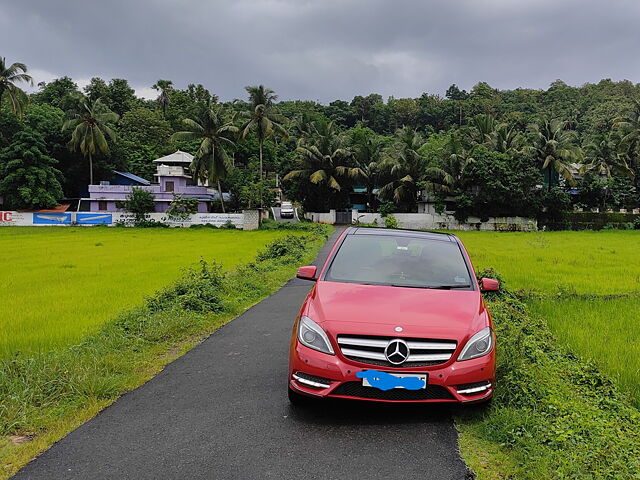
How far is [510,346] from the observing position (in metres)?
5.72

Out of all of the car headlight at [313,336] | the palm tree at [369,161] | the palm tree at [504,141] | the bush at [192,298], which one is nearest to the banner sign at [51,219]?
the palm tree at [369,161]

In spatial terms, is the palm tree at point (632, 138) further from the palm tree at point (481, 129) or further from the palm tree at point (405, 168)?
the palm tree at point (405, 168)

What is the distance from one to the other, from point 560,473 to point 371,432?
138cm

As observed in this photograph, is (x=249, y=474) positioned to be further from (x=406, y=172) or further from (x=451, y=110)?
(x=451, y=110)

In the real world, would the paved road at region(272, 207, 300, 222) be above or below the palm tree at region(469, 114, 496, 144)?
below

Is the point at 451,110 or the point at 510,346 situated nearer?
the point at 510,346

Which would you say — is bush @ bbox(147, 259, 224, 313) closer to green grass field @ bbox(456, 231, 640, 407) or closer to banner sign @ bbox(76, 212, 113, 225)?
green grass field @ bbox(456, 231, 640, 407)

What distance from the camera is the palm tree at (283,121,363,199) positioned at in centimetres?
5025

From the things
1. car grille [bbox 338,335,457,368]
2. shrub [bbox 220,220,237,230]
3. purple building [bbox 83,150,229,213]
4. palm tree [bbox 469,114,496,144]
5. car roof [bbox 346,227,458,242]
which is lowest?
shrub [bbox 220,220,237,230]

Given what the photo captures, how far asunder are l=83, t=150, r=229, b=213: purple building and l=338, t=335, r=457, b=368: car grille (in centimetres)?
4811

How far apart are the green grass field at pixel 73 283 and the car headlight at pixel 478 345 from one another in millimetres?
5238

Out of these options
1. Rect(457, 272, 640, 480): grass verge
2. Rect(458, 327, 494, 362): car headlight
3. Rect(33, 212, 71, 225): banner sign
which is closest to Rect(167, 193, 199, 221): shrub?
Rect(33, 212, 71, 225): banner sign

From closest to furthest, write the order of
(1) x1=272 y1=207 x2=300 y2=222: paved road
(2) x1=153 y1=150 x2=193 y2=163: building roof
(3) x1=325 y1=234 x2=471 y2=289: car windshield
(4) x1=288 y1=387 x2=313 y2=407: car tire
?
(4) x1=288 y1=387 x2=313 y2=407: car tire
(3) x1=325 y1=234 x2=471 y2=289: car windshield
(2) x1=153 y1=150 x2=193 y2=163: building roof
(1) x1=272 y1=207 x2=300 y2=222: paved road

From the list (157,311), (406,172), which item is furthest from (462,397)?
(406,172)
